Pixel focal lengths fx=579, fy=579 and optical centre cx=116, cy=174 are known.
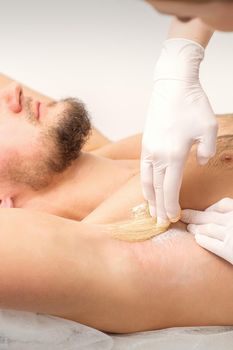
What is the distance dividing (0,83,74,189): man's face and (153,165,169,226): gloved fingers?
36 cm

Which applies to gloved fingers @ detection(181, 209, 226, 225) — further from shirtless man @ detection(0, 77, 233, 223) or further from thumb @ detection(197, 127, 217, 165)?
shirtless man @ detection(0, 77, 233, 223)

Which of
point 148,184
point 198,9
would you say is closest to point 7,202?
point 148,184

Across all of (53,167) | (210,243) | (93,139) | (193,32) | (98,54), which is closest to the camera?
(210,243)

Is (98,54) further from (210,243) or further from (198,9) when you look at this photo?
(198,9)

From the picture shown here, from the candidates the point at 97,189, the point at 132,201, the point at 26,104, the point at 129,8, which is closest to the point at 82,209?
the point at 97,189

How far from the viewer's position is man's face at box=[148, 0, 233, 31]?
23.2 inches

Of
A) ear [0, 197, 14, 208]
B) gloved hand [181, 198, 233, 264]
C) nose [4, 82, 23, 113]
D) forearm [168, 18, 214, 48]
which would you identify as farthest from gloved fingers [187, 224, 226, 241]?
nose [4, 82, 23, 113]

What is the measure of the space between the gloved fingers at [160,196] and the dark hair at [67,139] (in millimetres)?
344

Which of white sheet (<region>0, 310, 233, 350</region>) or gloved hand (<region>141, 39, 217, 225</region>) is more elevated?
gloved hand (<region>141, 39, 217, 225</region>)

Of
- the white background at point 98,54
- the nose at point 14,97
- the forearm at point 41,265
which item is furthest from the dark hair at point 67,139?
the white background at point 98,54

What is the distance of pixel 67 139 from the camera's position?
4.83ft

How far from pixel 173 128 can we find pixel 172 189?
0.13m

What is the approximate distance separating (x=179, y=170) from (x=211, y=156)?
75mm

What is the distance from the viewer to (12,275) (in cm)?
98
